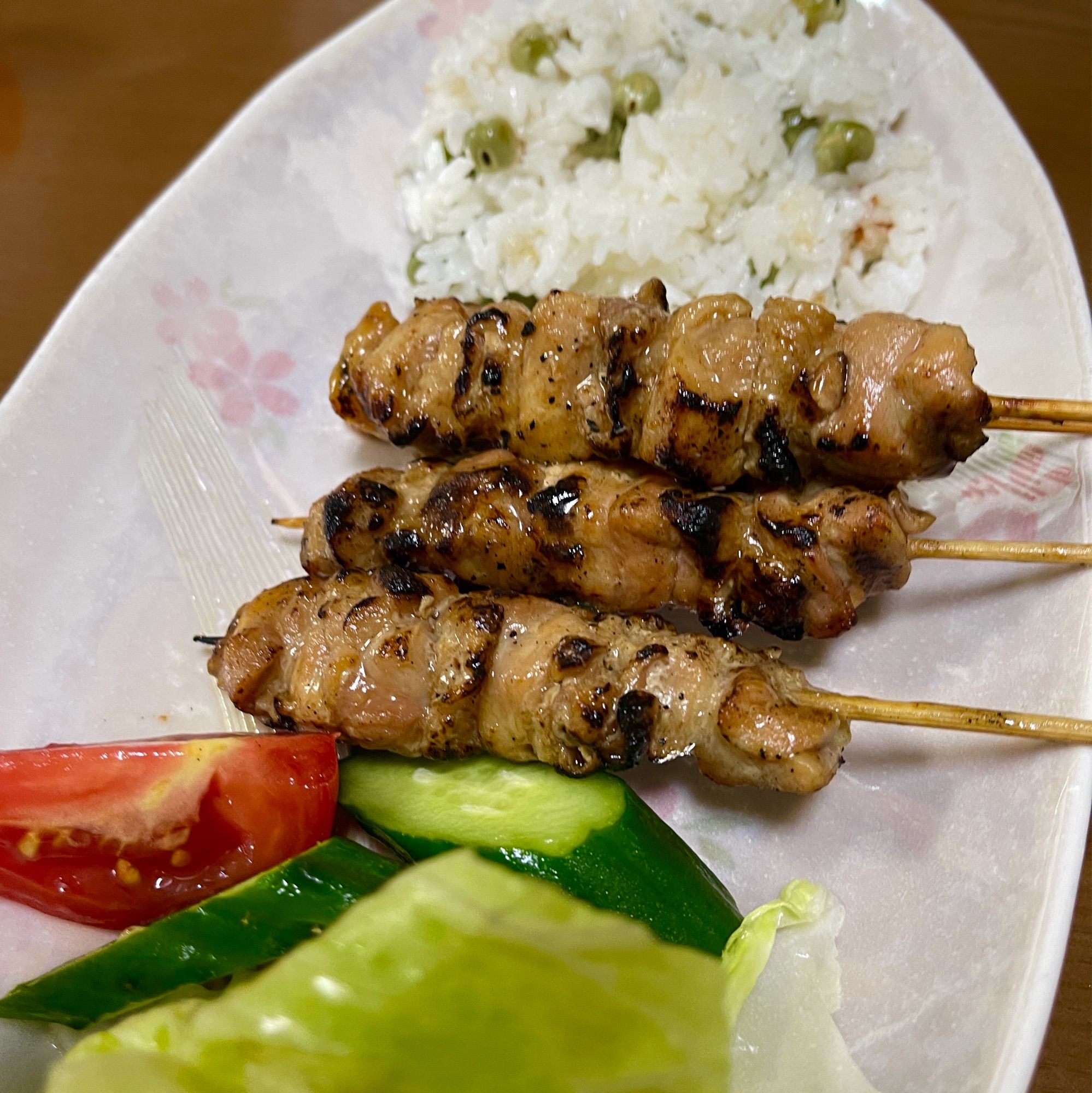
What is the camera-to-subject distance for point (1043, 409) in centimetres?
218

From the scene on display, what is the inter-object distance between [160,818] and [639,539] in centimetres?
145

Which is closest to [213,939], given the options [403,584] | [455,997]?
[455,997]

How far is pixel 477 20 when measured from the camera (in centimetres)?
Answer: 344

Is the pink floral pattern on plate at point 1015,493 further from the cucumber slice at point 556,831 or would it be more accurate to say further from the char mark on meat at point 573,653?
the cucumber slice at point 556,831

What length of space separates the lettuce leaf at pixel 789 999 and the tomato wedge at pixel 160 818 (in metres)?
1.16

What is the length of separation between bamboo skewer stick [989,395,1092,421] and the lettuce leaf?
1319mm

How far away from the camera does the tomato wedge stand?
2.28 meters

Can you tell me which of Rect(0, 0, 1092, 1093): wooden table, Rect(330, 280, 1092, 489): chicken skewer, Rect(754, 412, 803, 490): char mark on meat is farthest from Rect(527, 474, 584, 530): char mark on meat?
Rect(0, 0, 1092, 1093): wooden table

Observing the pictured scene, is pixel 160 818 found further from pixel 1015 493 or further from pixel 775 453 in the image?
pixel 1015 493

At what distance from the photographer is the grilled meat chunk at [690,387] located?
2.04 meters

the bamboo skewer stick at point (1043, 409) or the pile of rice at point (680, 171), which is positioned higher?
the pile of rice at point (680, 171)

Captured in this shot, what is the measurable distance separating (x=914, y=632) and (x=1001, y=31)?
3276mm

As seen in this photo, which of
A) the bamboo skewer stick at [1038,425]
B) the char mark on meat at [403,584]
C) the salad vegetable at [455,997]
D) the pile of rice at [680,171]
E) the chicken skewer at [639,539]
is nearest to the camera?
the salad vegetable at [455,997]

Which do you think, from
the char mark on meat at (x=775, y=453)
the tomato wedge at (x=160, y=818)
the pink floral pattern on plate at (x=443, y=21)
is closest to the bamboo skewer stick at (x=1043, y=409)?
the char mark on meat at (x=775, y=453)
